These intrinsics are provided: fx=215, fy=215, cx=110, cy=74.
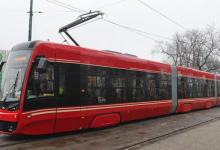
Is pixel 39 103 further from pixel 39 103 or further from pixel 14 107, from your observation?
pixel 14 107

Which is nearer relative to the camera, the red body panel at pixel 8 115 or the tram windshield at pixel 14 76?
the red body panel at pixel 8 115

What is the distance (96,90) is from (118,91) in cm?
128

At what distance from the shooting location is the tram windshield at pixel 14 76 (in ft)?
21.0

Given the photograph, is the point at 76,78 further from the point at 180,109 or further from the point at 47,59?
the point at 180,109

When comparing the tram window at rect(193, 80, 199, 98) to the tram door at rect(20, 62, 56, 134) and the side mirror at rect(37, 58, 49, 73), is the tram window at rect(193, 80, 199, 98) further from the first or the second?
the side mirror at rect(37, 58, 49, 73)

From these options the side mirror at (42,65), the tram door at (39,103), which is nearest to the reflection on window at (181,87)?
the tram door at (39,103)

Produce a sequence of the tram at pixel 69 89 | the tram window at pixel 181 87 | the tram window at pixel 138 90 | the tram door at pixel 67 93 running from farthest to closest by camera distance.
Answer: the tram window at pixel 181 87
the tram window at pixel 138 90
the tram door at pixel 67 93
the tram at pixel 69 89

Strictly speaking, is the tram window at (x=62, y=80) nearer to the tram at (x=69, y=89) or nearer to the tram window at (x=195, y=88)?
the tram at (x=69, y=89)

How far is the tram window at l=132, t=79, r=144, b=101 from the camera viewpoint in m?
9.91

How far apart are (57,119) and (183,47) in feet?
115

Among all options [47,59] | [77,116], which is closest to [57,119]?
[77,116]

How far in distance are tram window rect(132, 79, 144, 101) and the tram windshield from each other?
5.06 metres

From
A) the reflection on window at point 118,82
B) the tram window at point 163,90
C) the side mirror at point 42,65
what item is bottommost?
the tram window at point 163,90

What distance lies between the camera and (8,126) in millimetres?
6266
